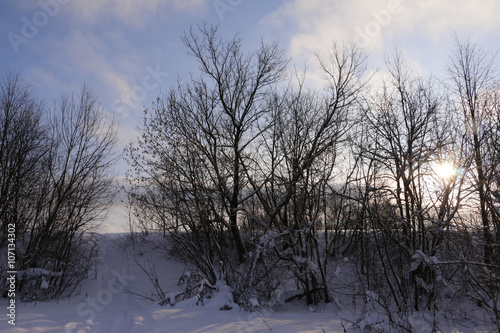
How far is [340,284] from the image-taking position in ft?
35.0

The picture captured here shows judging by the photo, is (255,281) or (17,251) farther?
(17,251)

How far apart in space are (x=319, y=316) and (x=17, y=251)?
10231mm

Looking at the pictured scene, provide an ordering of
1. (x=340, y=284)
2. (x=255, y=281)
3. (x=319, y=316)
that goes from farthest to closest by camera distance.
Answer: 1. (x=340, y=284)
2. (x=255, y=281)
3. (x=319, y=316)

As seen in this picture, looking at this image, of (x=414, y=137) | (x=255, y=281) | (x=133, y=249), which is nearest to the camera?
(x=255, y=281)

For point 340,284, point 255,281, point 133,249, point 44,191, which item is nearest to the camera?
point 255,281

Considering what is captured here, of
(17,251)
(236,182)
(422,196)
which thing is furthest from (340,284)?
(17,251)

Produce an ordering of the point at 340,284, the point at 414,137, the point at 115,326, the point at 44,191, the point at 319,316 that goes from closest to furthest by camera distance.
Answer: the point at 115,326 < the point at 319,316 < the point at 414,137 < the point at 340,284 < the point at 44,191

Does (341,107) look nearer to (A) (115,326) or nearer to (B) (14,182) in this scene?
(A) (115,326)

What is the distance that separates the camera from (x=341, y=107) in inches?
430

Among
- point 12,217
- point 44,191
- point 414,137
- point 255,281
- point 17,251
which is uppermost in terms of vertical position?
point 414,137

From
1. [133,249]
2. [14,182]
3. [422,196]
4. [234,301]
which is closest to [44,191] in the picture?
[14,182]

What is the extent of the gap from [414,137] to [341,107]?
255cm

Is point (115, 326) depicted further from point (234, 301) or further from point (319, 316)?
point (319, 316)

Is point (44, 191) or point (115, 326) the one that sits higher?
point (44, 191)
